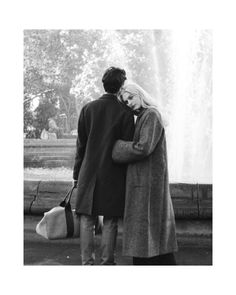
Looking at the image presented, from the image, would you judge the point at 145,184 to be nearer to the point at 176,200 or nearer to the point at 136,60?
the point at 176,200

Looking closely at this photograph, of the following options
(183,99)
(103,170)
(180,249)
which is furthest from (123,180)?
(183,99)

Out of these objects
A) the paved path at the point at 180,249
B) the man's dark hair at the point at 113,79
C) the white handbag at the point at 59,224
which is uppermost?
the man's dark hair at the point at 113,79

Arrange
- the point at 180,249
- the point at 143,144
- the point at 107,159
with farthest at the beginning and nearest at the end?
the point at 180,249, the point at 107,159, the point at 143,144

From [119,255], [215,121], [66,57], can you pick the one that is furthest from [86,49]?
[119,255]

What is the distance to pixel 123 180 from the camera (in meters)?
3.21

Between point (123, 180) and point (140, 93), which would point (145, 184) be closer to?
point (123, 180)

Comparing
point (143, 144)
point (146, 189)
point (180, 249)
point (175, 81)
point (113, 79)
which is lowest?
point (180, 249)

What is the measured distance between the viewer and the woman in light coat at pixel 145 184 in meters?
3.09

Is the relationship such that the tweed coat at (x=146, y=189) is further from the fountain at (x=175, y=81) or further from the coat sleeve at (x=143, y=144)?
the fountain at (x=175, y=81)

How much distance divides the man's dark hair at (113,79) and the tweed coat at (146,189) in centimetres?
30

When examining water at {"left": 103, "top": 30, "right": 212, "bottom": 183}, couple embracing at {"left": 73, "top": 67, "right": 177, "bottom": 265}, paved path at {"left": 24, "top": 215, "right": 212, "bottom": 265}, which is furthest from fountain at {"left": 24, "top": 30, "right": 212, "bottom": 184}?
couple embracing at {"left": 73, "top": 67, "right": 177, "bottom": 265}

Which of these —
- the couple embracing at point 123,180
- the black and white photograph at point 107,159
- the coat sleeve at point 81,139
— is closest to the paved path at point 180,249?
the black and white photograph at point 107,159

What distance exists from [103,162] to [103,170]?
6 centimetres

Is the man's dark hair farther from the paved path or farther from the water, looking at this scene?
the water
